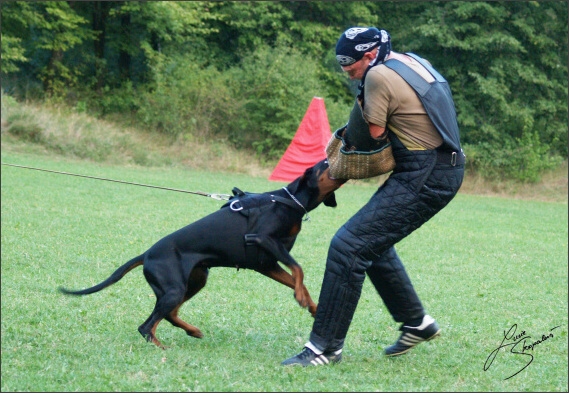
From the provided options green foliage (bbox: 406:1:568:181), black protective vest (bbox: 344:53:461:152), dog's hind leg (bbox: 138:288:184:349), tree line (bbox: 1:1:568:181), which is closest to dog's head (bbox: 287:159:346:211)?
black protective vest (bbox: 344:53:461:152)

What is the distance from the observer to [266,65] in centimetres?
2573

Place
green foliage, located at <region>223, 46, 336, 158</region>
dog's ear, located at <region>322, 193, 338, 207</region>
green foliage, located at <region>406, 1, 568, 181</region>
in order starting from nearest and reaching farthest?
dog's ear, located at <region>322, 193, 338, 207</region> < green foliage, located at <region>223, 46, 336, 158</region> < green foliage, located at <region>406, 1, 568, 181</region>

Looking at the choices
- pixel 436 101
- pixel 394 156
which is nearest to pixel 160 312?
pixel 394 156

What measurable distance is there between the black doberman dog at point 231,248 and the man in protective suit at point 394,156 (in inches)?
23.8

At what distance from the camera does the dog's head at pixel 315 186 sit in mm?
4855

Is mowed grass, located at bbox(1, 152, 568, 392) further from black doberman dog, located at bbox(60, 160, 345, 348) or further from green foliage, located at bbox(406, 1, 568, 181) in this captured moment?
green foliage, located at bbox(406, 1, 568, 181)

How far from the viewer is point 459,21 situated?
27203mm

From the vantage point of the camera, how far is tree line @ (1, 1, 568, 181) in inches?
987

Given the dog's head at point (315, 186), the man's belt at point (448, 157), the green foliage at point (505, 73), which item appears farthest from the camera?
the green foliage at point (505, 73)

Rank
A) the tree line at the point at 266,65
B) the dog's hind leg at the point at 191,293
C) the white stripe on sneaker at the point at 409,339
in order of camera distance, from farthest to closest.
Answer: the tree line at the point at 266,65, the dog's hind leg at the point at 191,293, the white stripe on sneaker at the point at 409,339

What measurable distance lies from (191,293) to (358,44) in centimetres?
201

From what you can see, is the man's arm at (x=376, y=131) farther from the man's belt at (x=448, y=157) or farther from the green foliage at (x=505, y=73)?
the green foliage at (x=505, y=73)

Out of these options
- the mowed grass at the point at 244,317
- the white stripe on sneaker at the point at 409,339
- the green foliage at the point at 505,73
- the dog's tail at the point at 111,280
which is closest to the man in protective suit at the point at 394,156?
the mowed grass at the point at 244,317

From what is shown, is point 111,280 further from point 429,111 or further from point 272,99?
point 272,99
